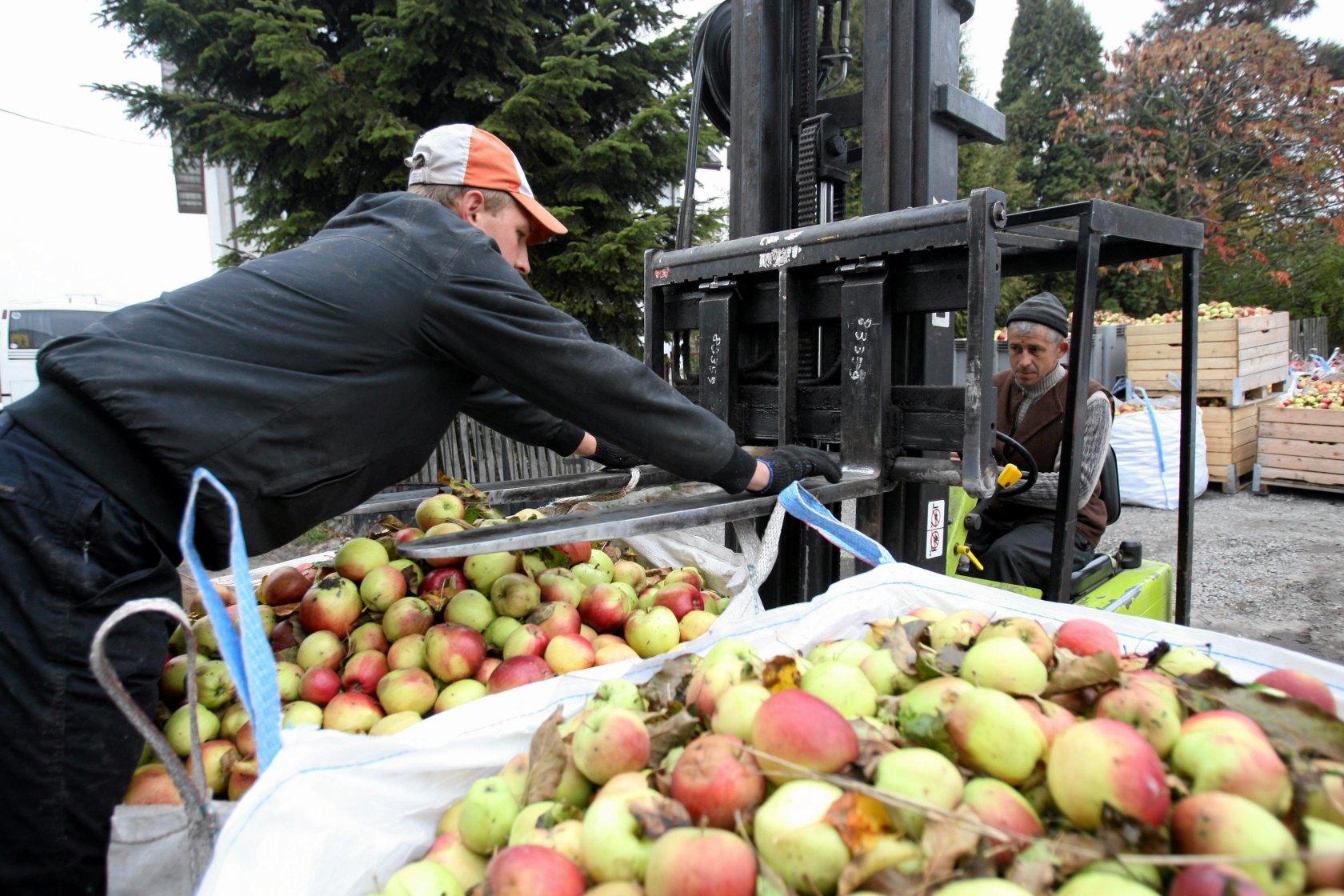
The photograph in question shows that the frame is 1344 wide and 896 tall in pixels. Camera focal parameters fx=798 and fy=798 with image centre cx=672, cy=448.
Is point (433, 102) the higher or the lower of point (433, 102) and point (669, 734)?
the higher

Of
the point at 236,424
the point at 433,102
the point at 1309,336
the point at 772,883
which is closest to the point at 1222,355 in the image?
the point at 433,102

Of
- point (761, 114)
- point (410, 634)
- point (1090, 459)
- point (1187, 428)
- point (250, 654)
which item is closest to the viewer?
point (250, 654)

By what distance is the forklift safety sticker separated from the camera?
3.00 meters

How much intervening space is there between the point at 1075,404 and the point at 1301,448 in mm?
8910

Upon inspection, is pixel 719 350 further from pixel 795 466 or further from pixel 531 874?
pixel 531 874

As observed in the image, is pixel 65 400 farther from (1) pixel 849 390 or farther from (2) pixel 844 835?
(1) pixel 849 390

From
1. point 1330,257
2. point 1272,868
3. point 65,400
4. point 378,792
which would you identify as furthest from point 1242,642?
point 1330,257

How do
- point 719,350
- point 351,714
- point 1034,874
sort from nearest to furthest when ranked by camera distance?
point 1034,874, point 351,714, point 719,350

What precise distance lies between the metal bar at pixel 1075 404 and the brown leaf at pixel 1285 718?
1.42 meters

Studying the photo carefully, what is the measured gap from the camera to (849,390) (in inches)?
114

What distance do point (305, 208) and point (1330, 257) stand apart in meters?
22.7

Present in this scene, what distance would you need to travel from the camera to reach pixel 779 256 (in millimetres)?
3057

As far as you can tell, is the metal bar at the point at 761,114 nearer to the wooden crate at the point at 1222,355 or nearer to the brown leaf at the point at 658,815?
the brown leaf at the point at 658,815

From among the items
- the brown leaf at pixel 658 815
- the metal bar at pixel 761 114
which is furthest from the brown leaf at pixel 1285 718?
the metal bar at pixel 761 114
